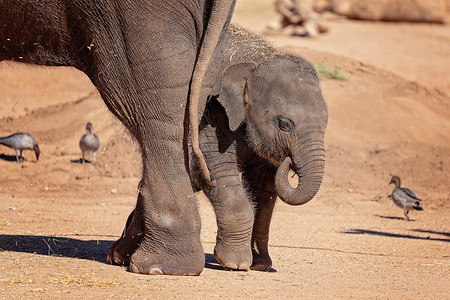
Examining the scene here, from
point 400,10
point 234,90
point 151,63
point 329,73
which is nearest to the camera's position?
point 151,63

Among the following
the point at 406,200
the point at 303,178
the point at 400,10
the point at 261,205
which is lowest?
the point at 400,10

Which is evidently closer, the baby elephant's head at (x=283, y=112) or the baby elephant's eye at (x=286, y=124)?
the baby elephant's head at (x=283, y=112)

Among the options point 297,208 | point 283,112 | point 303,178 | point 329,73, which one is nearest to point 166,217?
point 303,178

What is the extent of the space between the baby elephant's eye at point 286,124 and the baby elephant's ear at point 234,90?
370 millimetres

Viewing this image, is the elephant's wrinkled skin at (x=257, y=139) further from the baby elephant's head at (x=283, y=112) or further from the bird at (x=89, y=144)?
the bird at (x=89, y=144)

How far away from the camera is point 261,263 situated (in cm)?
750

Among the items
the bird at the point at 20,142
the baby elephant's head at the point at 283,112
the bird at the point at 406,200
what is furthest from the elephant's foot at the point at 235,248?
the bird at the point at 20,142

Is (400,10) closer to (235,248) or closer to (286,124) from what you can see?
(286,124)

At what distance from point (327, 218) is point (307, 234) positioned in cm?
143

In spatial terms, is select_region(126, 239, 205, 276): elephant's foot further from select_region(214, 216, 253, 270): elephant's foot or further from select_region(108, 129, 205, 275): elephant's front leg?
select_region(214, 216, 253, 270): elephant's foot

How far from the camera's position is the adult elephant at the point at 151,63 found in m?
5.70

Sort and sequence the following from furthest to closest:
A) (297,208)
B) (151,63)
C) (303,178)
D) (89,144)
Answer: (89,144) < (297,208) < (303,178) < (151,63)

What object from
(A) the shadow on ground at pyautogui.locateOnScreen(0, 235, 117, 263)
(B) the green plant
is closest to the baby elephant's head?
(A) the shadow on ground at pyautogui.locateOnScreen(0, 235, 117, 263)

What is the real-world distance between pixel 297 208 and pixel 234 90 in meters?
4.58
